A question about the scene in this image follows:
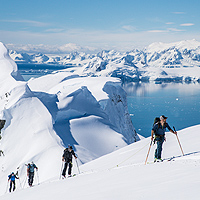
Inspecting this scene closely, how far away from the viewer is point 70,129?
22734 mm

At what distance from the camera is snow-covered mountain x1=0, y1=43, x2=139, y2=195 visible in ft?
55.8

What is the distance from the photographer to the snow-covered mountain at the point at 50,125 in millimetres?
17000

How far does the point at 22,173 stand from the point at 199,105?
6060 centimetres

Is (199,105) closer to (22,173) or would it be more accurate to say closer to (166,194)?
(22,173)

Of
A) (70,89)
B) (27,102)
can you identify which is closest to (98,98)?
(70,89)

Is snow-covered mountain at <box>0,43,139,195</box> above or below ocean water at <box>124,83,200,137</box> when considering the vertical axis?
above

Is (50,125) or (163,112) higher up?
(50,125)

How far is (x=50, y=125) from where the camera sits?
19.8 metres

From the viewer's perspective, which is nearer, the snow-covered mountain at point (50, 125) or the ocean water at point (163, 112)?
the snow-covered mountain at point (50, 125)

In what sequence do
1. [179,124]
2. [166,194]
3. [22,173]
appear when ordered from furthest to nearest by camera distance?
[179,124] → [22,173] → [166,194]

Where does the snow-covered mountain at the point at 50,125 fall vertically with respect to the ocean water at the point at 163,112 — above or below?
above

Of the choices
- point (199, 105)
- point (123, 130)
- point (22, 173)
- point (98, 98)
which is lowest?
point (199, 105)

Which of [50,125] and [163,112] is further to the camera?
[163,112]

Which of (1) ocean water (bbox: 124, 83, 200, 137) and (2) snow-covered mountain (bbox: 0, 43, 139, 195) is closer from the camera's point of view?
(2) snow-covered mountain (bbox: 0, 43, 139, 195)
